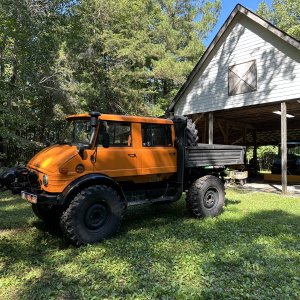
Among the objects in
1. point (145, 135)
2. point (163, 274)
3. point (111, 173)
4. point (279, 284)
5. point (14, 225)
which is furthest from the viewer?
point (14, 225)

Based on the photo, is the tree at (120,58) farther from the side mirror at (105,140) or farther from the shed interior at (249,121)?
the side mirror at (105,140)

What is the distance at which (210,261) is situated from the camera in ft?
15.9

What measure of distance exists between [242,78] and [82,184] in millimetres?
9193

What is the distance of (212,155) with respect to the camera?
25.1ft

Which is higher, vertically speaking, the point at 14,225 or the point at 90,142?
the point at 90,142

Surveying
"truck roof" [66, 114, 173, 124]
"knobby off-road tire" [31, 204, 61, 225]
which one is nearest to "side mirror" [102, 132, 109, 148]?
"truck roof" [66, 114, 173, 124]

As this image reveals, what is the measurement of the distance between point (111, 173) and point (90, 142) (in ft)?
2.27

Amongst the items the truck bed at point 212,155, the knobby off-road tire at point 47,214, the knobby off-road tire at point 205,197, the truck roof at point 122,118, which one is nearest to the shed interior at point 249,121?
the truck bed at point 212,155

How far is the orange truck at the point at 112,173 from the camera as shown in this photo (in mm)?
5434

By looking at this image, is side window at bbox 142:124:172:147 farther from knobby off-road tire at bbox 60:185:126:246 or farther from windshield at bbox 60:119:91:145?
knobby off-road tire at bbox 60:185:126:246

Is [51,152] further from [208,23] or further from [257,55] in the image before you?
[208,23]

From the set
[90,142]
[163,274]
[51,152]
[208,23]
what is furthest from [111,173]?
[208,23]

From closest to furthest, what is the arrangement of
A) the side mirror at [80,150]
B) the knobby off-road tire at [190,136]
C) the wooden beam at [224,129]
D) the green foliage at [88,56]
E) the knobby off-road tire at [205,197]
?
the side mirror at [80,150]
the knobby off-road tire at [205,197]
the knobby off-road tire at [190,136]
the green foliage at [88,56]
the wooden beam at [224,129]

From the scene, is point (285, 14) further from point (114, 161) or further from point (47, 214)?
point (47, 214)
